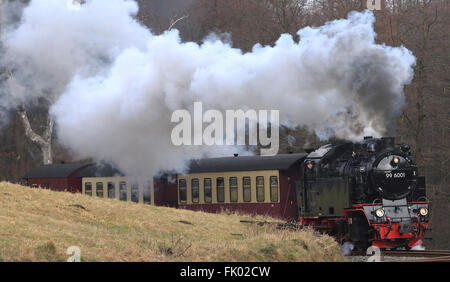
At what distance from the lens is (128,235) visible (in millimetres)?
20266

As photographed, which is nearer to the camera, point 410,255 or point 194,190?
point 410,255

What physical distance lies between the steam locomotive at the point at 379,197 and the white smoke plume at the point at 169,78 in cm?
245

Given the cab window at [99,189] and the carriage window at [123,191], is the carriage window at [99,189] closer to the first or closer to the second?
the cab window at [99,189]

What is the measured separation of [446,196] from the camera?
3903 centimetres

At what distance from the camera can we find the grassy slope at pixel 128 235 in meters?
15.9

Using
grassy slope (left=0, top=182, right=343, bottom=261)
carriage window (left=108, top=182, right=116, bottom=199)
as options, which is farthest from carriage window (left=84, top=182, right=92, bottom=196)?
grassy slope (left=0, top=182, right=343, bottom=261)

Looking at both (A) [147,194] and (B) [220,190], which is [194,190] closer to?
(B) [220,190]

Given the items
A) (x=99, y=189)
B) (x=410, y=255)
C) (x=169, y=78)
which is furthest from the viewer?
(x=99, y=189)

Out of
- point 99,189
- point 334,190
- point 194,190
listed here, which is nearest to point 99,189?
point 99,189

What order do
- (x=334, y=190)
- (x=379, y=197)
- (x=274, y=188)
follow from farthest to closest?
(x=274, y=188)
(x=334, y=190)
(x=379, y=197)

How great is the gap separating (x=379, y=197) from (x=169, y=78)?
9.48m

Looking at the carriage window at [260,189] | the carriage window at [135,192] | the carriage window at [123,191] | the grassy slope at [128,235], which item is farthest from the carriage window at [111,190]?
the carriage window at [260,189]
